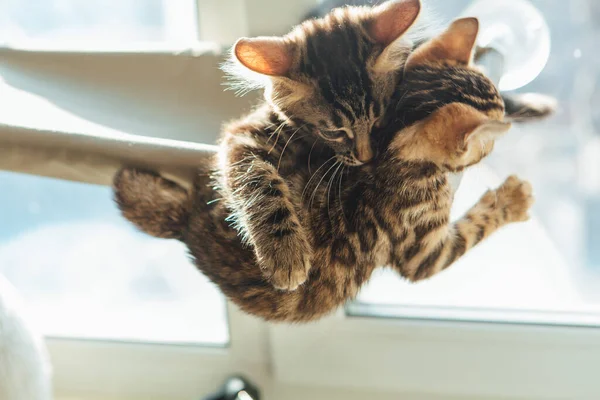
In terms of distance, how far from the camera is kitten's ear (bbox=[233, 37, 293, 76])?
567 millimetres

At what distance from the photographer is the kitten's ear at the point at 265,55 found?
1.86ft

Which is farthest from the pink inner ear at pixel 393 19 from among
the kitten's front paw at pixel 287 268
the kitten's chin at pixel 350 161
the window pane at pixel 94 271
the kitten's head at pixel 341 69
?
the window pane at pixel 94 271

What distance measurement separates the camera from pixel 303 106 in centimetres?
61

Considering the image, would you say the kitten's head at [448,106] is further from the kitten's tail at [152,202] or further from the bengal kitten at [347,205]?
the kitten's tail at [152,202]

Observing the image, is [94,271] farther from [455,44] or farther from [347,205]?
[455,44]

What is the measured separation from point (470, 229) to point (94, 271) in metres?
0.74

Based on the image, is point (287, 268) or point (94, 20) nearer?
point (287, 268)

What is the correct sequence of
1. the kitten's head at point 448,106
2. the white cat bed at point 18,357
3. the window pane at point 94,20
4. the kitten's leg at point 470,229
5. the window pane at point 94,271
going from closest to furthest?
1. the kitten's head at point 448,106
2. the kitten's leg at point 470,229
3. the white cat bed at point 18,357
4. the window pane at point 94,20
5. the window pane at point 94,271

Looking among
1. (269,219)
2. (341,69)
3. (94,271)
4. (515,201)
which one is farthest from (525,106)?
(94,271)

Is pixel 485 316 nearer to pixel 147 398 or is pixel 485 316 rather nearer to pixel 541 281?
pixel 541 281

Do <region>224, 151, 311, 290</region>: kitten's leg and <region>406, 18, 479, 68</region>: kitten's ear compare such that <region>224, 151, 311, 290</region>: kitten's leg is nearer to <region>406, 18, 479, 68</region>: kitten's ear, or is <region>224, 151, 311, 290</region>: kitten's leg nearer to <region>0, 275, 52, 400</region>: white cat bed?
<region>406, 18, 479, 68</region>: kitten's ear

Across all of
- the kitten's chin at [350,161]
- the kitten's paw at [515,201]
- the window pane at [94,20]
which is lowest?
the kitten's paw at [515,201]

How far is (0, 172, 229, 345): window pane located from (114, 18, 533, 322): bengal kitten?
391mm

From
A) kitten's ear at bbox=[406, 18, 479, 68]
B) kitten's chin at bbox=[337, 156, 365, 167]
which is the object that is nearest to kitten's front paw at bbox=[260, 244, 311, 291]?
kitten's chin at bbox=[337, 156, 365, 167]
